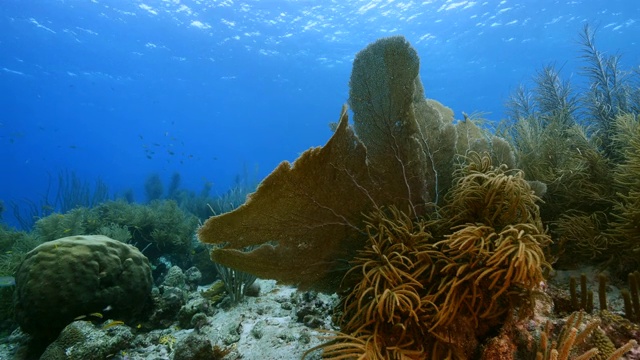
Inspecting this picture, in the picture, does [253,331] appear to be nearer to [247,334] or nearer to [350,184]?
[247,334]

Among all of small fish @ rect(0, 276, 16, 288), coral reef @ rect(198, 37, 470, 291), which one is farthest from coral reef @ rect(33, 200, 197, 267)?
coral reef @ rect(198, 37, 470, 291)

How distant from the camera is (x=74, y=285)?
490 centimetres

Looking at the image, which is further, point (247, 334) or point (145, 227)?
point (145, 227)

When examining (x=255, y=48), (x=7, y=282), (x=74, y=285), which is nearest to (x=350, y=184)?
(x=74, y=285)

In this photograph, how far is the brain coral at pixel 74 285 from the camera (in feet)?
15.6

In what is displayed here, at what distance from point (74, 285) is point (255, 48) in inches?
1699

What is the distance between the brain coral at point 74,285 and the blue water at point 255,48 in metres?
13.9

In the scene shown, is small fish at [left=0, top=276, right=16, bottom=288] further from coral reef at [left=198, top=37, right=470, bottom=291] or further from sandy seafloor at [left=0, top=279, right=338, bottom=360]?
coral reef at [left=198, top=37, right=470, bottom=291]

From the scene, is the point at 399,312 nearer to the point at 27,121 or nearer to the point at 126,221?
the point at 126,221

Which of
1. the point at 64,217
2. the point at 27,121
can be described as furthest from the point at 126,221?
the point at 27,121

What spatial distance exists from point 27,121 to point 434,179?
365ft

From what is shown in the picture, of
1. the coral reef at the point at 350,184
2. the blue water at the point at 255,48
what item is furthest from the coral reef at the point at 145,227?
the blue water at the point at 255,48

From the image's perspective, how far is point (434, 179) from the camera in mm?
3445

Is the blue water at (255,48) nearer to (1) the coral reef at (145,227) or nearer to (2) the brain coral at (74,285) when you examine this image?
(1) the coral reef at (145,227)
